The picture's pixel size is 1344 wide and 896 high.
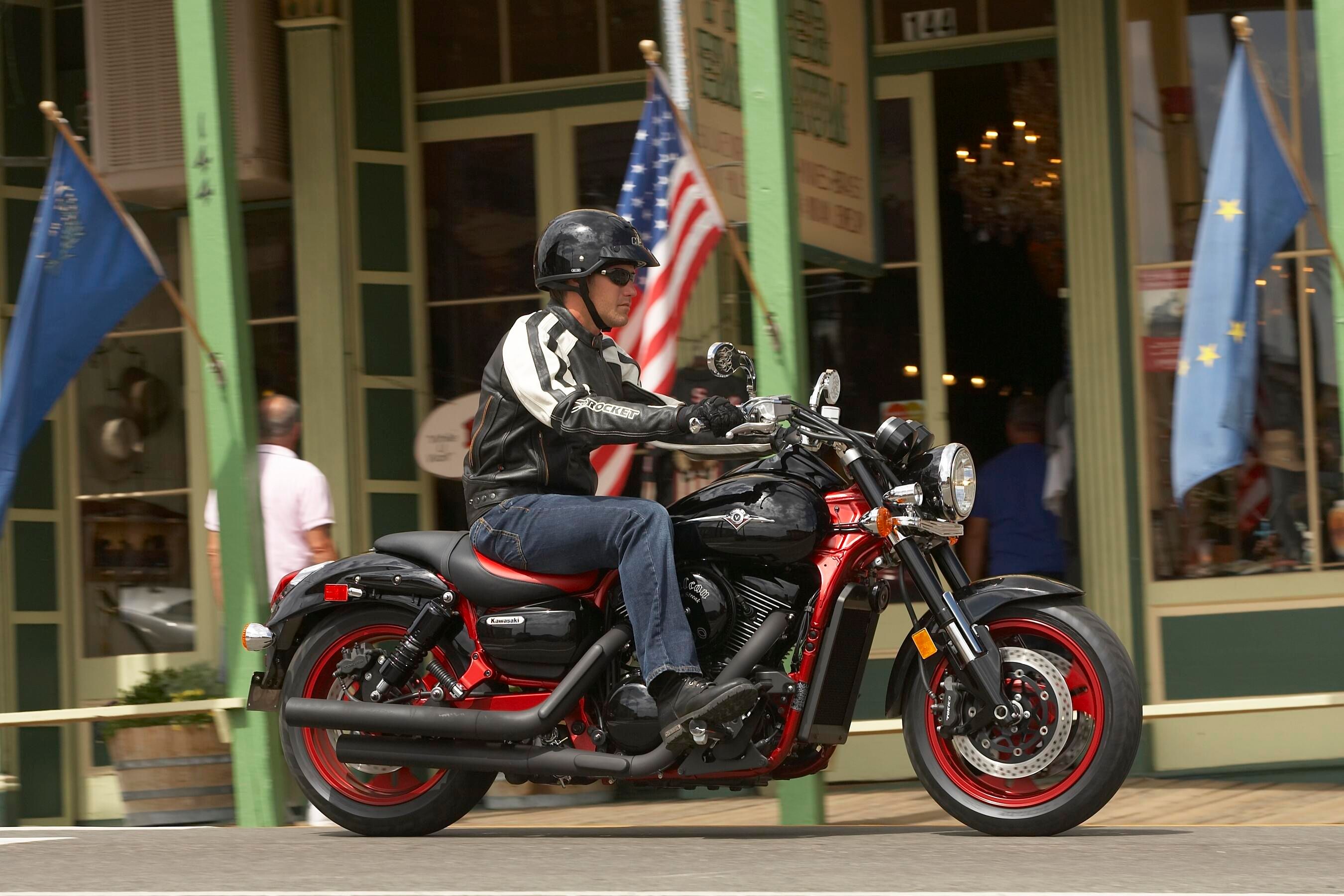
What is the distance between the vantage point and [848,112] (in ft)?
26.5

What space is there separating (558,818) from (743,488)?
3.07 metres

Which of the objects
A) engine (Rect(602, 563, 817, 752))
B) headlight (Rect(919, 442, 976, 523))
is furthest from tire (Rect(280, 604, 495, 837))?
headlight (Rect(919, 442, 976, 523))

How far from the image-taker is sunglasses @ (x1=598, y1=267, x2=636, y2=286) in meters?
5.94

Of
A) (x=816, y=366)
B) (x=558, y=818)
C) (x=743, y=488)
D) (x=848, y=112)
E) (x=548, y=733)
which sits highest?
→ (x=848, y=112)

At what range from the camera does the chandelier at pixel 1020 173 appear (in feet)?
30.4

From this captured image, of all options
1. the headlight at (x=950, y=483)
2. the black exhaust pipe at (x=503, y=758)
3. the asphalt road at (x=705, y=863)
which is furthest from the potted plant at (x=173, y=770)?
the headlight at (x=950, y=483)

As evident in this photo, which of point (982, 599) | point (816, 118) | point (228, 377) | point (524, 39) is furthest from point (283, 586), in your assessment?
point (524, 39)

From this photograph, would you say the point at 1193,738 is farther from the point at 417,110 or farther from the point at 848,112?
the point at 417,110

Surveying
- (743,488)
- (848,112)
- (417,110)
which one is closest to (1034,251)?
(848,112)

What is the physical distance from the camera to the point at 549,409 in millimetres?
5691

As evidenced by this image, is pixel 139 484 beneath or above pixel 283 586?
above

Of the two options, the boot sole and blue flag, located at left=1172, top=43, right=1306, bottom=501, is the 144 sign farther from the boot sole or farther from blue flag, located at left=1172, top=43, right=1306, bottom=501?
the boot sole

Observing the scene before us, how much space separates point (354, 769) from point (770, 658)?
5.14 feet

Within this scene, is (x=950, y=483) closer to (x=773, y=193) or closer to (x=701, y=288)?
(x=773, y=193)
